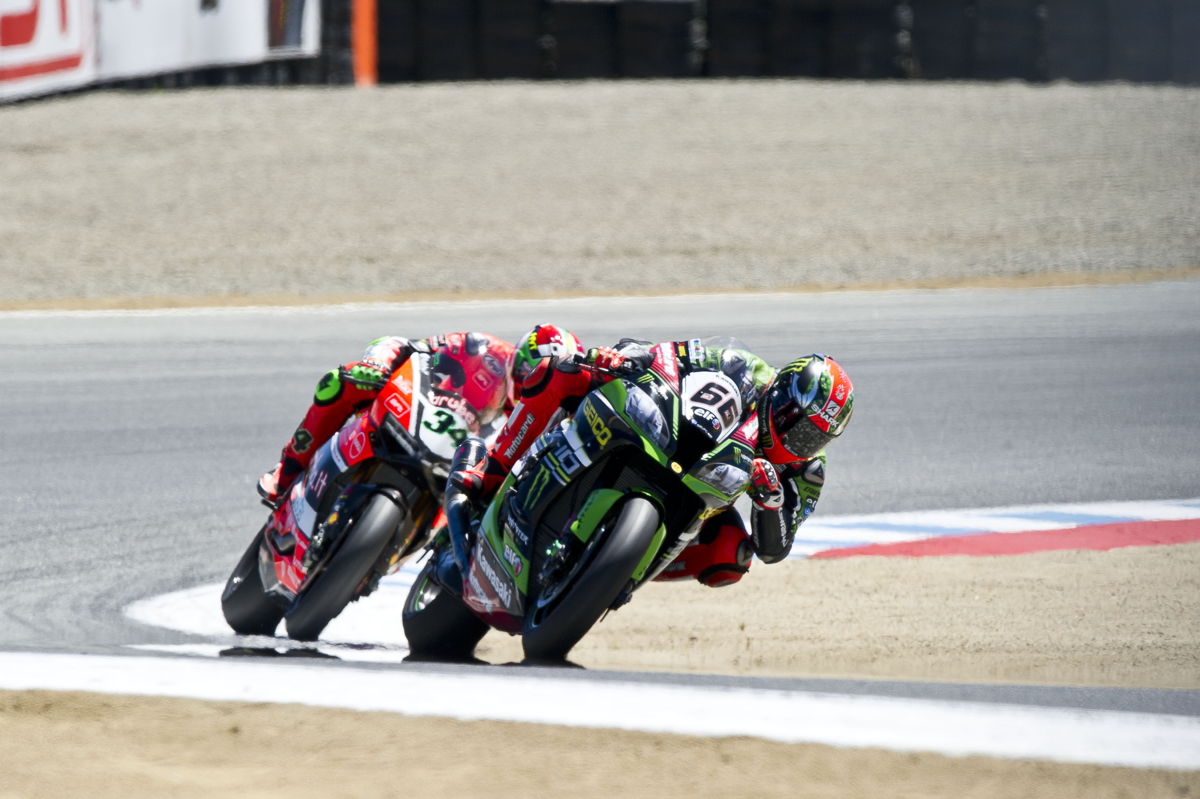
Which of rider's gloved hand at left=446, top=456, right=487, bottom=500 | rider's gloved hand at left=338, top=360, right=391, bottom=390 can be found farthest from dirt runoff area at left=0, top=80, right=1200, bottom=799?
rider's gloved hand at left=338, top=360, right=391, bottom=390

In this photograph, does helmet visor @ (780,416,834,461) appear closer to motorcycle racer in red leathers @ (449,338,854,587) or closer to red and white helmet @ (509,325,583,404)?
motorcycle racer in red leathers @ (449,338,854,587)

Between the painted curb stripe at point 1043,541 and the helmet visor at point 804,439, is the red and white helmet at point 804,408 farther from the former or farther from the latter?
the painted curb stripe at point 1043,541

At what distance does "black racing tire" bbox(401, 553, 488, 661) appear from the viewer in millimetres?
5027

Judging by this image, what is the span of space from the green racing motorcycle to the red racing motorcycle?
1.51 feet

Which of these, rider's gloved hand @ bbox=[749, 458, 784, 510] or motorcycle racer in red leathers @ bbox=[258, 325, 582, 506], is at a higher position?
motorcycle racer in red leathers @ bbox=[258, 325, 582, 506]

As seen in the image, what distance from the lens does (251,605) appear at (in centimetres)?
552

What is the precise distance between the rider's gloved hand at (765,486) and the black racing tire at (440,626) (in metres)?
0.98

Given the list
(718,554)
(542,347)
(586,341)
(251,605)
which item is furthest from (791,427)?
(586,341)

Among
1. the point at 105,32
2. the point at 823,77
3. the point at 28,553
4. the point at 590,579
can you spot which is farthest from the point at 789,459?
the point at 823,77

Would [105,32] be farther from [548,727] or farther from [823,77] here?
[548,727]

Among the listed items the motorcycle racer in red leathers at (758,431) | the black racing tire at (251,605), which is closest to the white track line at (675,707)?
the motorcycle racer in red leathers at (758,431)

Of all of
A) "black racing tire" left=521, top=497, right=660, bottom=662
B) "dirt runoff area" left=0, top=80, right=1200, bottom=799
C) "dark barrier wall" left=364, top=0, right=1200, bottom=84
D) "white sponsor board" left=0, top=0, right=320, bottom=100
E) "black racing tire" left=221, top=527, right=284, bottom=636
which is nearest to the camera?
"dirt runoff area" left=0, top=80, right=1200, bottom=799

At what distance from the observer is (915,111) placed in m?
23.0

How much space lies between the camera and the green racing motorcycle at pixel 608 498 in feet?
14.4
